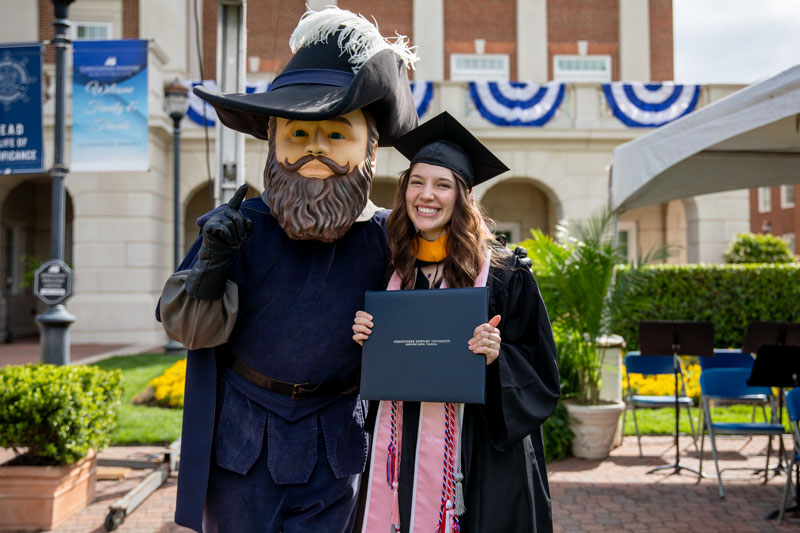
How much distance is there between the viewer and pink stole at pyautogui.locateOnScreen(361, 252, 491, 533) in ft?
7.21

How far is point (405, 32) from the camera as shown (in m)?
18.5

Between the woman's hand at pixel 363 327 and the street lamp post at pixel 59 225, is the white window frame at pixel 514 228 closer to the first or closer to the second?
the street lamp post at pixel 59 225

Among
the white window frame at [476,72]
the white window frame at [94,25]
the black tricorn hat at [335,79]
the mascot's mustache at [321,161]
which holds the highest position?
the white window frame at [94,25]

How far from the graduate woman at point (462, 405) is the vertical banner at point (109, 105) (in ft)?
34.6

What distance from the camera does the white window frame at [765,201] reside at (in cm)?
3450

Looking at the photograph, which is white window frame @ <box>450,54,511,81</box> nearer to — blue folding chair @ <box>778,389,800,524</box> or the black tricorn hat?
blue folding chair @ <box>778,389,800,524</box>

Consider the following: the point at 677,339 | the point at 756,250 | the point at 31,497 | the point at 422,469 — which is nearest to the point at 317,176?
the point at 422,469

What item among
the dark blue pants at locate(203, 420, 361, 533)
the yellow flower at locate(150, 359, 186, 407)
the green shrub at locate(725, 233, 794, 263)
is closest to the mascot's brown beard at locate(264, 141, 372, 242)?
the dark blue pants at locate(203, 420, 361, 533)

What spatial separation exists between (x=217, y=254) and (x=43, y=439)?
2.88 meters

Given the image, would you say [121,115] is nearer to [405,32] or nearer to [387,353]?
[405,32]

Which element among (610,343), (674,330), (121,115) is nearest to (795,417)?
(674,330)

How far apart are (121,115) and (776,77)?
10.6 m

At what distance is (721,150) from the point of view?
5.72 meters

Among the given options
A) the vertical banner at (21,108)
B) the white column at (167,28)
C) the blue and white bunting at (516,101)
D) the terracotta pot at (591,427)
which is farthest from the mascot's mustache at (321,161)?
the white column at (167,28)
